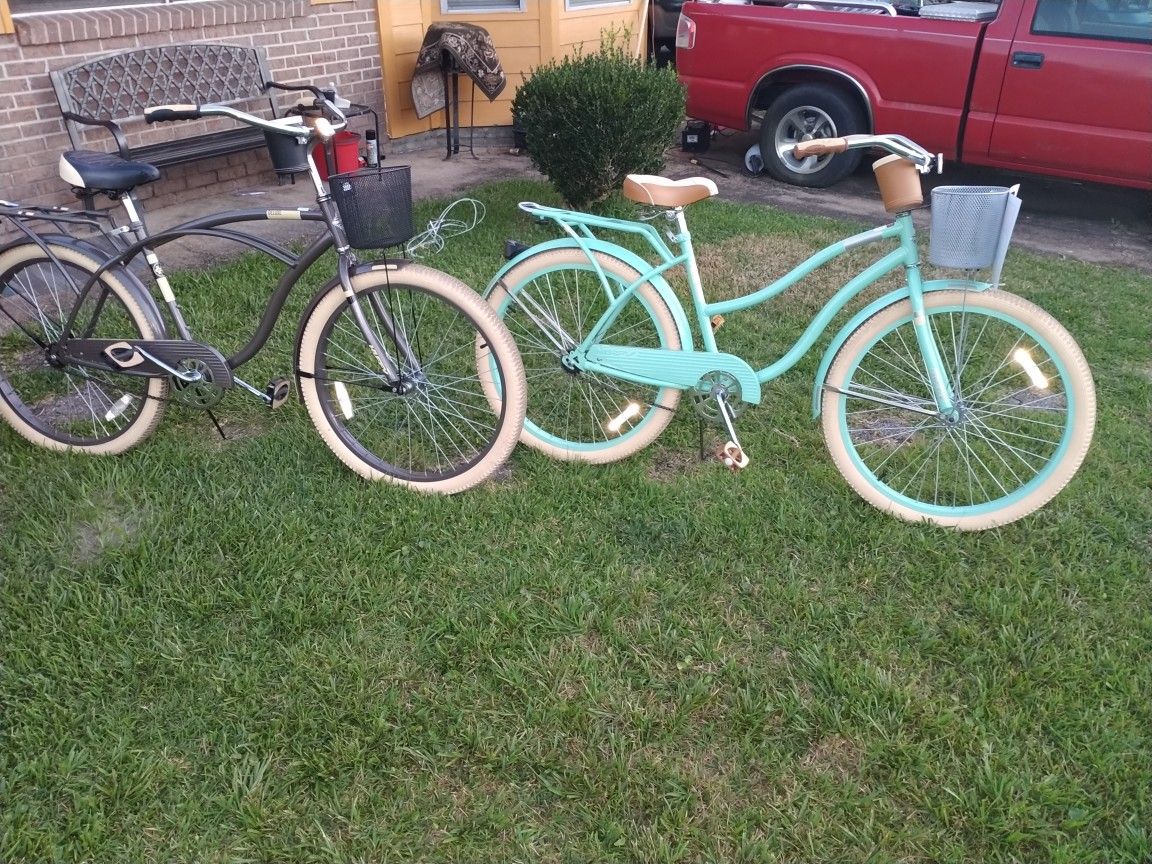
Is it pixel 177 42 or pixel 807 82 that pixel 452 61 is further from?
pixel 807 82

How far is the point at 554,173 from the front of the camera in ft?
19.8

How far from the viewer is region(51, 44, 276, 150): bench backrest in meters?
6.04

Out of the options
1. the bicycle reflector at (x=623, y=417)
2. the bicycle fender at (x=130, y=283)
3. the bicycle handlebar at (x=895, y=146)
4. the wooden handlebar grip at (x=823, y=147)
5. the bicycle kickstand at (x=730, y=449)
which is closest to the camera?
the bicycle handlebar at (x=895, y=146)

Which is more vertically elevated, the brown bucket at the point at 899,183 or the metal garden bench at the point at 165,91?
the brown bucket at the point at 899,183

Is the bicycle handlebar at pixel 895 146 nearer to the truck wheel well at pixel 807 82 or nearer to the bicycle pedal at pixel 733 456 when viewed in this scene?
the bicycle pedal at pixel 733 456

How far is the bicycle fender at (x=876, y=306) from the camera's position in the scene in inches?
117

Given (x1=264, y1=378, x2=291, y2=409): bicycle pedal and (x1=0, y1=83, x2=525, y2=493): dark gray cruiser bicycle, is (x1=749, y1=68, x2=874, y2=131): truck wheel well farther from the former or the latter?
(x1=264, y1=378, x2=291, y2=409): bicycle pedal

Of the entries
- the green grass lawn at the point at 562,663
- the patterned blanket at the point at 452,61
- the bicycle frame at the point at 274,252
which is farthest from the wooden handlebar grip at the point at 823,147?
the patterned blanket at the point at 452,61

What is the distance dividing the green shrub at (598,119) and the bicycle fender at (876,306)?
2.99 m

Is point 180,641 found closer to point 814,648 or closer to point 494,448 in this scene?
point 494,448

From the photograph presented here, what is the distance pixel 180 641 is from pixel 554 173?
162 inches

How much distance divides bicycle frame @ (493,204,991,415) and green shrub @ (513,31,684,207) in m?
2.44

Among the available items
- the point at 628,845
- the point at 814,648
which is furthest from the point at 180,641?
the point at 814,648

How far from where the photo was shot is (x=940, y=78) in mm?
6699
